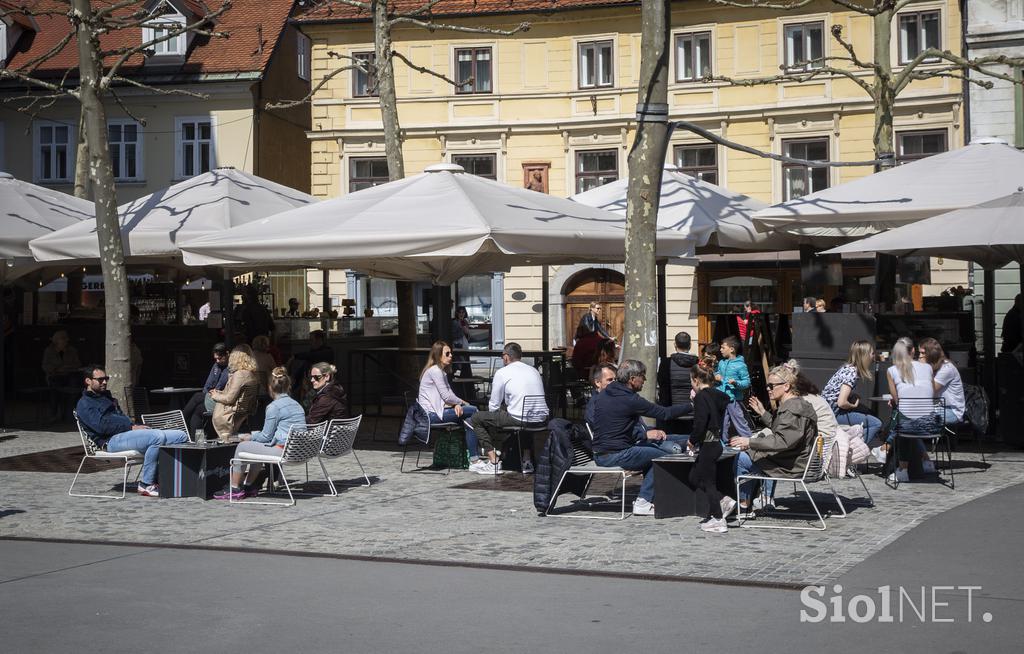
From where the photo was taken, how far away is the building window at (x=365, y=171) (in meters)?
38.5

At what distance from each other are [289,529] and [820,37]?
2711cm

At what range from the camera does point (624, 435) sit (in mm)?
11352

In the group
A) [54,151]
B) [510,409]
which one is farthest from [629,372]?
[54,151]

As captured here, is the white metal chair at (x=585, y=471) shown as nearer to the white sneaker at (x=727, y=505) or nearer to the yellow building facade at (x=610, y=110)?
the white sneaker at (x=727, y=505)

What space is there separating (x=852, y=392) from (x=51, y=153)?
33.3 metres

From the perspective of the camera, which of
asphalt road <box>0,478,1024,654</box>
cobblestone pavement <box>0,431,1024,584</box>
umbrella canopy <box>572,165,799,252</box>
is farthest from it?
umbrella canopy <box>572,165,799,252</box>

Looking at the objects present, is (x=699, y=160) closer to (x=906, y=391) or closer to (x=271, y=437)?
(x=906, y=391)

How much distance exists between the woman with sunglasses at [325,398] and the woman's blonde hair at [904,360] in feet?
17.6

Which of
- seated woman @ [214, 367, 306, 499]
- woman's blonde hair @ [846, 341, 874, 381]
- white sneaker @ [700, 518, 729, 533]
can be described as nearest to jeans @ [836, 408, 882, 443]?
woman's blonde hair @ [846, 341, 874, 381]

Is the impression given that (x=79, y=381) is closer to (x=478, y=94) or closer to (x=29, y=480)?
(x=29, y=480)

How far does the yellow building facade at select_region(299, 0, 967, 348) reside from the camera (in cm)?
3431

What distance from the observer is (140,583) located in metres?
8.54

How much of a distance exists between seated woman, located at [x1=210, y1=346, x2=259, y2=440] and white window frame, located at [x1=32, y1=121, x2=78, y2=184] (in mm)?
29820

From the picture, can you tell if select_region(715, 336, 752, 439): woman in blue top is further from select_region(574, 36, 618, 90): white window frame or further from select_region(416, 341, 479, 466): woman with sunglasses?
select_region(574, 36, 618, 90): white window frame
